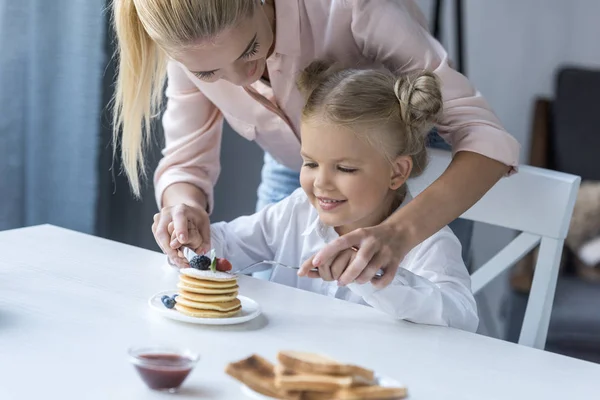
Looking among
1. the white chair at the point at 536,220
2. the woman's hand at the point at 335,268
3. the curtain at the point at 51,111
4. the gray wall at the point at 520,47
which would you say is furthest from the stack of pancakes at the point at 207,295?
the gray wall at the point at 520,47

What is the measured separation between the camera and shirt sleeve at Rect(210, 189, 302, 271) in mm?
1748

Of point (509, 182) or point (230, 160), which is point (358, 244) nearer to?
point (509, 182)

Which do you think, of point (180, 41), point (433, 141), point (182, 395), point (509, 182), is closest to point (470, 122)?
point (509, 182)

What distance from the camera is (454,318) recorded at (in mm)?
1333

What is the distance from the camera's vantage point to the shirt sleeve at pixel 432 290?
49.6 inches

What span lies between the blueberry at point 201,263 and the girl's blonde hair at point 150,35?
0.36 m

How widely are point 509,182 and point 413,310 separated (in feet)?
1.41

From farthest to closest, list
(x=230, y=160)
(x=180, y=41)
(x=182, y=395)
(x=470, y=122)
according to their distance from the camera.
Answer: (x=230, y=160), (x=470, y=122), (x=180, y=41), (x=182, y=395)

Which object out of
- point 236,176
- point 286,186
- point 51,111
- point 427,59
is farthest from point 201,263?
point 236,176

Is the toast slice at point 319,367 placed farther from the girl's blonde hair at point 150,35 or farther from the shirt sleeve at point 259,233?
the shirt sleeve at point 259,233

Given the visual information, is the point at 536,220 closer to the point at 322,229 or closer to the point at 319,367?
the point at 322,229

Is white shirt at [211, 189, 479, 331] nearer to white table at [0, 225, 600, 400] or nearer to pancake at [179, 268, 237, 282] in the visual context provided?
white table at [0, 225, 600, 400]

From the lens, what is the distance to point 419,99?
4.77 feet

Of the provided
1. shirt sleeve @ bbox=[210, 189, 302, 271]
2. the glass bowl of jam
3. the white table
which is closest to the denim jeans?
shirt sleeve @ bbox=[210, 189, 302, 271]
